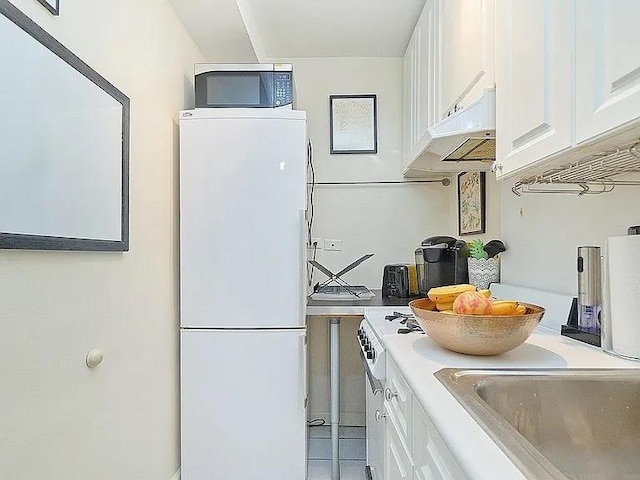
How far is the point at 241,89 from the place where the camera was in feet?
8.16

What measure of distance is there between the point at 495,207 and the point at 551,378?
1.51 meters

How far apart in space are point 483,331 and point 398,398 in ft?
1.14

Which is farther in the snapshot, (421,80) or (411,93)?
(411,93)

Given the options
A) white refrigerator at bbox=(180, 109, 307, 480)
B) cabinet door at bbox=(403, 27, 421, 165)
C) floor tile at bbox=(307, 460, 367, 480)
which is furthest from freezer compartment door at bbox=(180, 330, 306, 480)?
cabinet door at bbox=(403, 27, 421, 165)

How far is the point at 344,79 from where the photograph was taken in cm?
333

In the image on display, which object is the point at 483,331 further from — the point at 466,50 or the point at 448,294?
the point at 466,50

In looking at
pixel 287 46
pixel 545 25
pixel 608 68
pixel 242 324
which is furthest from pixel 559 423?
pixel 287 46

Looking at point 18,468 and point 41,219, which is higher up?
point 41,219

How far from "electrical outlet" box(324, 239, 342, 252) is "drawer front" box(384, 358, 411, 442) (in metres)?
1.65

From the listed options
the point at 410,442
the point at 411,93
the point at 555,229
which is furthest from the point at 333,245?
the point at 410,442

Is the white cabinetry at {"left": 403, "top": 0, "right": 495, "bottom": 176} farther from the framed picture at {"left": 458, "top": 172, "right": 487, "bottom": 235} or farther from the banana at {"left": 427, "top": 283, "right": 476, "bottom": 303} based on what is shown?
the banana at {"left": 427, "top": 283, "right": 476, "bottom": 303}

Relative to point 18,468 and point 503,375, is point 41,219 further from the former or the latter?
point 503,375

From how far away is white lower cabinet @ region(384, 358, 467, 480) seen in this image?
92cm

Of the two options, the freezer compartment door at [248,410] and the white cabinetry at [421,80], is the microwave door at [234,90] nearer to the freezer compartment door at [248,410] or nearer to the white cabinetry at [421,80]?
the white cabinetry at [421,80]
